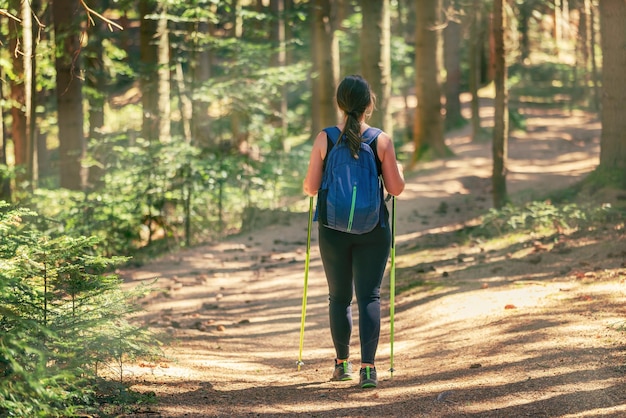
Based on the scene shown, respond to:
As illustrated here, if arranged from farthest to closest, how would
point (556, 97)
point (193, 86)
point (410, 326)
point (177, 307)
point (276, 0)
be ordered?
1. point (556, 97)
2. point (276, 0)
3. point (193, 86)
4. point (177, 307)
5. point (410, 326)

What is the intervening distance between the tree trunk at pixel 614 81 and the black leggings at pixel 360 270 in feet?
27.6

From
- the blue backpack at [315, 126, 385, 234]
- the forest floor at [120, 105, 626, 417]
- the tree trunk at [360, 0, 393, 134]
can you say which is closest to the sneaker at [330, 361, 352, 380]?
the forest floor at [120, 105, 626, 417]

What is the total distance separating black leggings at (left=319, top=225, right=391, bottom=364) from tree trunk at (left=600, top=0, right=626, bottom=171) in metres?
8.42

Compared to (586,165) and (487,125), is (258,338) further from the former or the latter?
(487,125)

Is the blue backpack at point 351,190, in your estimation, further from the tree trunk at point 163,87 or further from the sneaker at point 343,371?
the tree trunk at point 163,87

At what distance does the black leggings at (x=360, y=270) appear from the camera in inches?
240

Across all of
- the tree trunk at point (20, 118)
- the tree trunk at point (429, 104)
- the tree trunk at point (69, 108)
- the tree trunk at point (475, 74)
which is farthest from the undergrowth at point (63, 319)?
the tree trunk at point (475, 74)

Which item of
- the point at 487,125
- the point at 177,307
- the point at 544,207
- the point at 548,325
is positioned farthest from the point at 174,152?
the point at 487,125

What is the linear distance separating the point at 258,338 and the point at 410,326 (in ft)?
5.47

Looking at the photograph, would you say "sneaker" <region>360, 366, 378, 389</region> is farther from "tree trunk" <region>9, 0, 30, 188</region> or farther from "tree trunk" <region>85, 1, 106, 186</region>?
"tree trunk" <region>9, 0, 30, 188</region>

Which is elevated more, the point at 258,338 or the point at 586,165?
the point at 586,165

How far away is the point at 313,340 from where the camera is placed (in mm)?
9070

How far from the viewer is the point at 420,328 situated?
8.76m

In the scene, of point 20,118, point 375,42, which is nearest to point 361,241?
point 375,42
